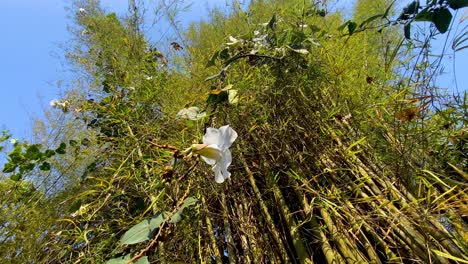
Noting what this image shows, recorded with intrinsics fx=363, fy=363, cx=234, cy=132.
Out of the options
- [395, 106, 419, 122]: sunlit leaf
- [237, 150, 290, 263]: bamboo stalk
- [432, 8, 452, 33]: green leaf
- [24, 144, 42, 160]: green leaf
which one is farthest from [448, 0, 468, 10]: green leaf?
[24, 144, 42, 160]: green leaf

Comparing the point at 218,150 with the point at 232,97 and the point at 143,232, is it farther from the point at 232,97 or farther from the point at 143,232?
the point at 232,97

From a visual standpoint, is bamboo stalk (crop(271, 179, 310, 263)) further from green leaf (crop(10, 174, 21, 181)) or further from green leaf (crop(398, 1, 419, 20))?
green leaf (crop(10, 174, 21, 181))

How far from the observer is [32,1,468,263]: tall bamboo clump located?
0.63 m

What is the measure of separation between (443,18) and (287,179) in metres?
0.46

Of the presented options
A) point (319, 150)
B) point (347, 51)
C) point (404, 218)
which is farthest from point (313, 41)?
point (404, 218)

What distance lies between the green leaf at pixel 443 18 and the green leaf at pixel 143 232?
21.2 inches

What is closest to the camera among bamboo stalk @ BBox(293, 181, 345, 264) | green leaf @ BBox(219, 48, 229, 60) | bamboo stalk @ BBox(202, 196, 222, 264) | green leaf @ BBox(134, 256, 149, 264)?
green leaf @ BBox(134, 256, 149, 264)

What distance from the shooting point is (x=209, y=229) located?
782 mm

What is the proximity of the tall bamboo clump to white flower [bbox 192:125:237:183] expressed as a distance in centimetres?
3

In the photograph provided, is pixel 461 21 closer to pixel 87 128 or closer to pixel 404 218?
pixel 404 218

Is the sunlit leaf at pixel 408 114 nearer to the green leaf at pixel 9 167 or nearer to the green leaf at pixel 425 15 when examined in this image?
the green leaf at pixel 425 15

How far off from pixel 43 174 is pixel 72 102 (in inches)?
14.2

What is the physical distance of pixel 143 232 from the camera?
57cm

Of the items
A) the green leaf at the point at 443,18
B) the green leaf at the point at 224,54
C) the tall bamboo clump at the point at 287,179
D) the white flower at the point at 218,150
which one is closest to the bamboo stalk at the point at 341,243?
the tall bamboo clump at the point at 287,179
